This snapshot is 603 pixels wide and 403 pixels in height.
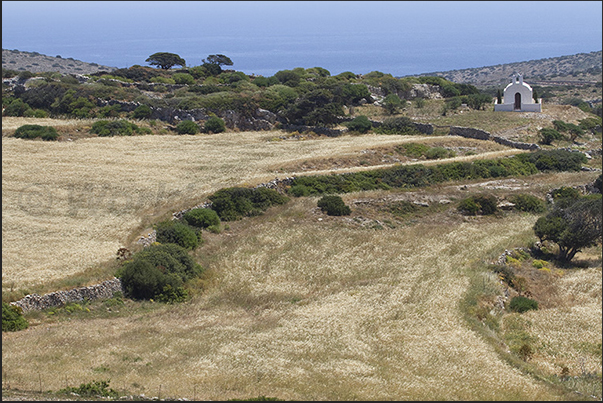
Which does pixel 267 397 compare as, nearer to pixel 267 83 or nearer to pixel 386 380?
pixel 386 380

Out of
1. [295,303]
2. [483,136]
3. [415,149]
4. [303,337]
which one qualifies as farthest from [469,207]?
[483,136]

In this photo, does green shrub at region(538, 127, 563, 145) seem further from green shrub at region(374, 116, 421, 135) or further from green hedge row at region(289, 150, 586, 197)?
green shrub at region(374, 116, 421, 135)

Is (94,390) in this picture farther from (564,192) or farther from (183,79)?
(183,79)

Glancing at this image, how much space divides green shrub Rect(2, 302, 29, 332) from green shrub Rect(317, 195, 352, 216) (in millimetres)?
20015

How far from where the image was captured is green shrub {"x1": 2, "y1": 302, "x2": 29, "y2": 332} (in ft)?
72.1

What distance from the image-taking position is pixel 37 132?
57.6 meters

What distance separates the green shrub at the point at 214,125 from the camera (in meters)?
66.2

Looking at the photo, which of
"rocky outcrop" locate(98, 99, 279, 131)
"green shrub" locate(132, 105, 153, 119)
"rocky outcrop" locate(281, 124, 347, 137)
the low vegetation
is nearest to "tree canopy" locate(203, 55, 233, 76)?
"rocky outcrop" locate(98, 99, 279, 131)

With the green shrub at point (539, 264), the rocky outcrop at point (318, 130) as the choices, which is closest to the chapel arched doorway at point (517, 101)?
the rocky outcrop at point (318, 130)

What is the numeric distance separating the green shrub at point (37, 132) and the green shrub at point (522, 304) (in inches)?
1694

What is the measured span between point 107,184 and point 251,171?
32.4 ft

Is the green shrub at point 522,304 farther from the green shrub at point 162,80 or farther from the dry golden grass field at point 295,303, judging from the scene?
the green shrub at point 162,80

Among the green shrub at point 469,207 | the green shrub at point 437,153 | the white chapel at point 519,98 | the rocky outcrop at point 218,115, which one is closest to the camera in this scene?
the green shrub at point 469,207

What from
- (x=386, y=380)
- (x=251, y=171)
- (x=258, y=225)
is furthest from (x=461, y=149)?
(x=386, y=380)
